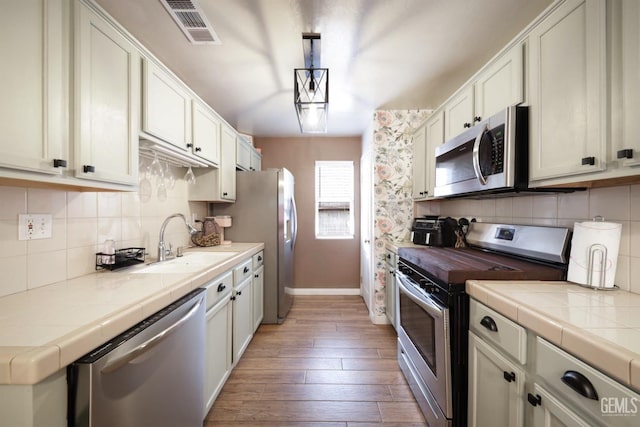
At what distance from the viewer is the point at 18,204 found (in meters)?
1.11

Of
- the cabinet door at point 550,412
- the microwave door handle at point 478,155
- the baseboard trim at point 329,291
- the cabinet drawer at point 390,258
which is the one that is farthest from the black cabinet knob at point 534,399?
the baseboard trim at point 329,291

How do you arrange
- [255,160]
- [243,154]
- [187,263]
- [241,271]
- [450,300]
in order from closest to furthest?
1. [450,300]
2. [187,263]
3. [241,271]
4. [243,154]
5. [255,160]

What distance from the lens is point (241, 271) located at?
2.15 meters

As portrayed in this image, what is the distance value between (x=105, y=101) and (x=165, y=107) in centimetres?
47

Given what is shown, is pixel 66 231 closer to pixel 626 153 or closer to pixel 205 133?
pixel 205 133

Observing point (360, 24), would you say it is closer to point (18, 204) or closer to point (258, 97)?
point (258, 97)

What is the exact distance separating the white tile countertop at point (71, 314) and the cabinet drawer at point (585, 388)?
139 centimetres

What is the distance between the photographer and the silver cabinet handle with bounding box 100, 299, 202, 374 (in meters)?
0.78

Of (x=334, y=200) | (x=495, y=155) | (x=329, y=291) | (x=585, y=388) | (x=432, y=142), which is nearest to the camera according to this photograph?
(x=585, y=388)

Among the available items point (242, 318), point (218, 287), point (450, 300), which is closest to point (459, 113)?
point (450, 300)

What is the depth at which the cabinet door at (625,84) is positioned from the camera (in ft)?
2.89

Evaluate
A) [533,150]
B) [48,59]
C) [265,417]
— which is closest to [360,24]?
[533,150]

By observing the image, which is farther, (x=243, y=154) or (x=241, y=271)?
(x=243, y=154)

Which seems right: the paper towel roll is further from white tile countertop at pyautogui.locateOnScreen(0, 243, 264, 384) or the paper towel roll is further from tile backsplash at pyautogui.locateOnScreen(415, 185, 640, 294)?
white tile countertop at pyautogui.locateOnScreen(0, 243, 264, 384)
